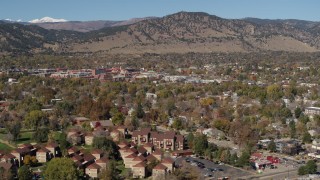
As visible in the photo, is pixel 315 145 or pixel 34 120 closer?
pixel 315 145

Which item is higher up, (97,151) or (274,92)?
(274,92)

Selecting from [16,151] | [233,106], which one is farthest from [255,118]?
[16,151]

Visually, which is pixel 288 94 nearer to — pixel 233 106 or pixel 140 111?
pixel 233 106

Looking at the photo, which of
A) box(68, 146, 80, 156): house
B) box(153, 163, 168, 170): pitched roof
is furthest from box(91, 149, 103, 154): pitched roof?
box(153, 163, 168, 170): pitched roof

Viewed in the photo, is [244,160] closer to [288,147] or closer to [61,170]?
[288,147]

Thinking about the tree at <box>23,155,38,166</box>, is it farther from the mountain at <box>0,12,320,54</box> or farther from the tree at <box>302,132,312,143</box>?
the mountain at <box>0,12,320,54</box>

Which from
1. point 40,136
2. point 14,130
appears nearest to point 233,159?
point 40,136

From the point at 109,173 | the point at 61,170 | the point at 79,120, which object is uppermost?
the point at 61,170

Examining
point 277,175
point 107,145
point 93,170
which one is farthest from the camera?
point 107,145

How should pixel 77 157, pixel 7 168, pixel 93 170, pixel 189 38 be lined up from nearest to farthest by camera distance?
pixel 7 168 → pixel 93 170 → pixel 77 157 → pixel 189 38

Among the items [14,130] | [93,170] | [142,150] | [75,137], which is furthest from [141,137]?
[93,170]
